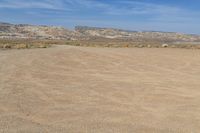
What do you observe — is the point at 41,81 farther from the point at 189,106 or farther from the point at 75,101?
the point at 189,106

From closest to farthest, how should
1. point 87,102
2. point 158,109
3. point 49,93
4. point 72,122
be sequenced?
1. point 72,122
2. point 158,109
3. point 87,102
4. point 49,93

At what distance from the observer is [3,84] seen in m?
12.7

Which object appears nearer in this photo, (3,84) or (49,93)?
(49,93)

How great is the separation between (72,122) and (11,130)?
1.36m

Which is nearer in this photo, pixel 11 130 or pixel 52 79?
pixel 11 130

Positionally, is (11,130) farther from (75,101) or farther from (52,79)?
(52,79)

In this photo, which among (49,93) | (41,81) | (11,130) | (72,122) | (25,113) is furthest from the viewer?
(41,81)

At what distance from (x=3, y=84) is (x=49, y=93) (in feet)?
6.83

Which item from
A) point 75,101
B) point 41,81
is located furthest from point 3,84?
point 75,101

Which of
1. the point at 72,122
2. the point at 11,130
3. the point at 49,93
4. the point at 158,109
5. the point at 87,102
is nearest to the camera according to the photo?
the point at 11,130

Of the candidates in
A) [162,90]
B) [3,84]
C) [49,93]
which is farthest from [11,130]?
[162,90]

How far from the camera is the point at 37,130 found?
24.3 feet

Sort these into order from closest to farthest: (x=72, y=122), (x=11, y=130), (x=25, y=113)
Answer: (x=11, y=130) → (x=72, y=122) → (x=25, y=113)

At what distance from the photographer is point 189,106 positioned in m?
9.88
